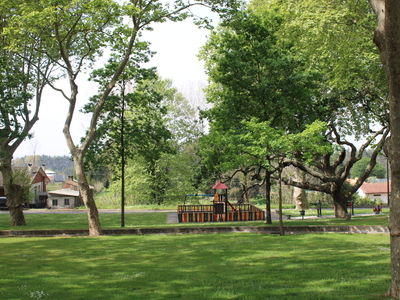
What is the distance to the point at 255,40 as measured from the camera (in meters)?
24.9

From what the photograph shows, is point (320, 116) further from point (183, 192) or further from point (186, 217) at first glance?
point (183, 192)

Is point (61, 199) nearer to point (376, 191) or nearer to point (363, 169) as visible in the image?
point (376, 191)

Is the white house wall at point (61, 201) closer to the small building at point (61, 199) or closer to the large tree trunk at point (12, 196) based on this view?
the small building at point (61, 199)

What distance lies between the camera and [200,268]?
1113 cm

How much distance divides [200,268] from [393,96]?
264 inches

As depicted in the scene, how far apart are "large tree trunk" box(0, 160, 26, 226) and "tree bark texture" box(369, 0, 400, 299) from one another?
85.8ft

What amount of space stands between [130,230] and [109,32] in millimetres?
10257

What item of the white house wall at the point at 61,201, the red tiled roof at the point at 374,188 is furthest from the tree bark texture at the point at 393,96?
the red tiled roof at the point at 374,188

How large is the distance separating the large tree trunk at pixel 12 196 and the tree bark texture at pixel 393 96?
2615cm

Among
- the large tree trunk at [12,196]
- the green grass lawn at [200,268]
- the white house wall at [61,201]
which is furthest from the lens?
the white house wall at [61,201]

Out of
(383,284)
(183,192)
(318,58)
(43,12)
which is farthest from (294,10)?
(183,192)

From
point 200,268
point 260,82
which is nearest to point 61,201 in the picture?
point 260,82

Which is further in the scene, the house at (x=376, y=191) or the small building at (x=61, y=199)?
the house at (x=376, y=191)

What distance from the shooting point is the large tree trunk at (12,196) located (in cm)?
2788
